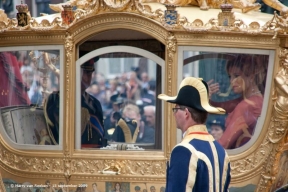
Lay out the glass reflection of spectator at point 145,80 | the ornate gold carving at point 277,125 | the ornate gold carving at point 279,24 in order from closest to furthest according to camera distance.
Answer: the ornate gold carving at point 279,24 → the ornate gold carving at point 277,125 → the glass reflection of spectator at point 145,80

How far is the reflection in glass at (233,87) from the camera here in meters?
9.04

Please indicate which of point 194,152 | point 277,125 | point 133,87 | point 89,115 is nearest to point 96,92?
point 89,115

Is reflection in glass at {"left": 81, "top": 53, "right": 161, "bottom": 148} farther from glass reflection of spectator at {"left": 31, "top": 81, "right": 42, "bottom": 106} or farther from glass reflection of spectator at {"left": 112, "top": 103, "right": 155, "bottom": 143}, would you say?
glass reflection of spectator at {"left": 31, "top": 81, "right": 42, "bottom": 106}

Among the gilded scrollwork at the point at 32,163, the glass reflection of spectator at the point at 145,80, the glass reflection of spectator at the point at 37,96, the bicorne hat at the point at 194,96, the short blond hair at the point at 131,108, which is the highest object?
the bicorne hat at the point at 194,96

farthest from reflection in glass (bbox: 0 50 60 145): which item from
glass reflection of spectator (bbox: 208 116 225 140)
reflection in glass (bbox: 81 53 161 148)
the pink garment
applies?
the pink garment

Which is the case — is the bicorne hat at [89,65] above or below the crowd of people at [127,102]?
above

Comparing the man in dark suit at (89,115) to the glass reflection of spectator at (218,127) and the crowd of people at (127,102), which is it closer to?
the crowd of people at (127,102)

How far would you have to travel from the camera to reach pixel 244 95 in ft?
29.8

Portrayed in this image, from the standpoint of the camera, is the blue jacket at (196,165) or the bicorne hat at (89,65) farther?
the bicorne hat at (89,65)

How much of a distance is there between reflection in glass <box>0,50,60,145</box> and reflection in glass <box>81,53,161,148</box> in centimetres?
39

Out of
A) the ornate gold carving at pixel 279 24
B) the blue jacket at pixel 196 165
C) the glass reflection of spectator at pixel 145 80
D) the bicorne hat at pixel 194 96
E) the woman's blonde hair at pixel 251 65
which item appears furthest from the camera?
the glass reflection of spectator at pixel 145 80

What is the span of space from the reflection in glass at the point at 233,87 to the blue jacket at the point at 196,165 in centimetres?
222

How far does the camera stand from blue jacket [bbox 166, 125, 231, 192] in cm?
658

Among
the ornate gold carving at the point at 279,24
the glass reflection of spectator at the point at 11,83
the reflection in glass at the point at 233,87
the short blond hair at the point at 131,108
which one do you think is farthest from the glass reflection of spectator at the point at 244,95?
the glass reflection of spectator at the point at 11,83
